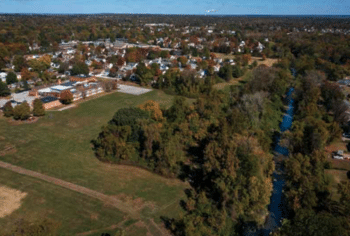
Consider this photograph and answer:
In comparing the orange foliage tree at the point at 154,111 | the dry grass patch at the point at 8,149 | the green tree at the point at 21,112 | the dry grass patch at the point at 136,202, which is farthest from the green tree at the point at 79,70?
the dry grass patch at the point at 136,202

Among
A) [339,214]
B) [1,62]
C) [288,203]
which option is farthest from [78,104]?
[339,214]

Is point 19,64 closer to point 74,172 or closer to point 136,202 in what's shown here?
point 74,172

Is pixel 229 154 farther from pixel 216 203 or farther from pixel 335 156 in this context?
pixel 335 156

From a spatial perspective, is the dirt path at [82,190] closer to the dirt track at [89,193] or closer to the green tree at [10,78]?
the dirt track at [89,193]

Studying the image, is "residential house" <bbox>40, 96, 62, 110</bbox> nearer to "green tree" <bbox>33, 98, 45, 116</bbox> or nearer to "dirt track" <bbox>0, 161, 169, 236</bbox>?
"green tree" <bbox>33, 98, 45, 116</bbox>

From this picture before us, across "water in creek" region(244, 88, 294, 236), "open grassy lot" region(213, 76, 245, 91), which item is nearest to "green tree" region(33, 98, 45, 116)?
"water in creek" region(244, 88, 294, 236)

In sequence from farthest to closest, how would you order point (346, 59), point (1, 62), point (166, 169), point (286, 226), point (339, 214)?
1. point (346, 59)
2. point (1, 62)
3. point (166, 169)
4. point (339, 214)
5. point (286, 226)

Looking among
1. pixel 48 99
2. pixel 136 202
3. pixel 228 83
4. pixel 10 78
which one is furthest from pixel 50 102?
pixel 228 83
